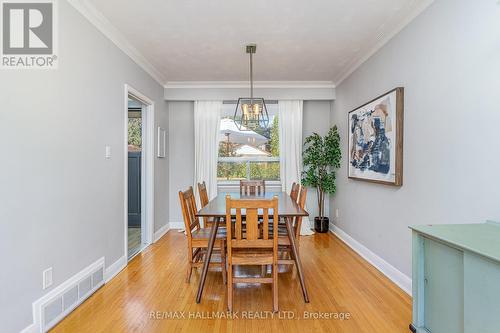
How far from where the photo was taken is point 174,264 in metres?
3.26

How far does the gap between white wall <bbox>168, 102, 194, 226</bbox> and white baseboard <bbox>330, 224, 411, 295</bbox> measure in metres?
2.85

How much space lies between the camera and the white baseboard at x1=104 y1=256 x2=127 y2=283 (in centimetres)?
277

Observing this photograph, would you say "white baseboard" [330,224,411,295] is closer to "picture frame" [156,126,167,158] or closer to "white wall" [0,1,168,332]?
"white wall" [0,1,168,332]

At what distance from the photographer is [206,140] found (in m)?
4.90

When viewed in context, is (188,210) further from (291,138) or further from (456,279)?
(291,138)

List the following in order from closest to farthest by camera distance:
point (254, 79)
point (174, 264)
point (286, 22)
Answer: point (286, 22), point (174, 264), point (254, 79)

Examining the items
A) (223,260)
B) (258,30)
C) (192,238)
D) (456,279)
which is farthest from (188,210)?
(456,279)

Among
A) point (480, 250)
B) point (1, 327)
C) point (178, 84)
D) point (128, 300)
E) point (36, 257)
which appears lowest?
point (128, 300)

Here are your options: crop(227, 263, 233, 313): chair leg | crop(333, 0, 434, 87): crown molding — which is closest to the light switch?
crop(227, 263, 233, 313): chair leg

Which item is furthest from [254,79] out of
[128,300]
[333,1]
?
[128,300]

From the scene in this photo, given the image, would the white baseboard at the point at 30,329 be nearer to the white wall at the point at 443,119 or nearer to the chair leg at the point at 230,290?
the chair leg at the point at 230,290

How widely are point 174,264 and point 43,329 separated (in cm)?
146

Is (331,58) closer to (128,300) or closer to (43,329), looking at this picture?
(128,300)

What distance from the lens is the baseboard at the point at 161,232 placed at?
4238mm
